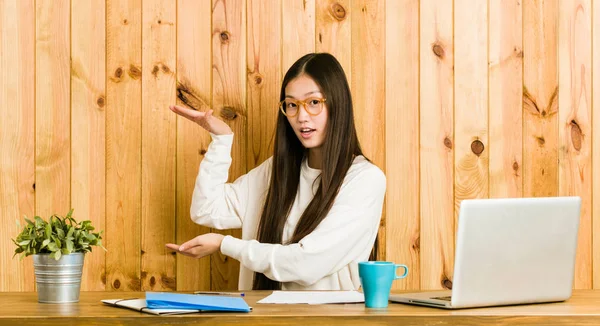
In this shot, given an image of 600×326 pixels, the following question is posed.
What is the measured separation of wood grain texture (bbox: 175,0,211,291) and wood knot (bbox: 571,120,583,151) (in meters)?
1.31

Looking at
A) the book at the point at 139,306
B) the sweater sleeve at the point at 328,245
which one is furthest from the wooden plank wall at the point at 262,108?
the book at the point at 139,306

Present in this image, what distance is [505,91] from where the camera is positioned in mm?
2604

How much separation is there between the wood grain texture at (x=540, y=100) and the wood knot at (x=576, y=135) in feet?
0.21

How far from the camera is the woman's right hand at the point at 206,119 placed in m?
2.38

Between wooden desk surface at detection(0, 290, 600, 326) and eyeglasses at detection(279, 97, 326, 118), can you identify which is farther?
eyeglasses at detection(279, 97, 326, 118)

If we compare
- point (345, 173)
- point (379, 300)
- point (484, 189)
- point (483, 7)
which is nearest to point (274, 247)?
point (345, 173)

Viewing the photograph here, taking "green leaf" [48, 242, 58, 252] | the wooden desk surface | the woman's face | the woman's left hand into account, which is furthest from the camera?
the woman's face

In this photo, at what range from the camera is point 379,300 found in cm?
158

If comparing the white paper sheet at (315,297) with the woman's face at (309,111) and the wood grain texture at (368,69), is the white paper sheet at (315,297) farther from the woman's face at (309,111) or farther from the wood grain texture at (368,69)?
the wood grain texture at (368,69)

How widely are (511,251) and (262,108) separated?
1262 millimetres

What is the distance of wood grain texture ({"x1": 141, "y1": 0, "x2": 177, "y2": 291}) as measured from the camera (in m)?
2.55

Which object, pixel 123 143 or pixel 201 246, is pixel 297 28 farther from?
pixel 201 246

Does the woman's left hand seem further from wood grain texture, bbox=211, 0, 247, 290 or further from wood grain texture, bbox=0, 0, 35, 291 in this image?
wood grain texture, bbox=0, 0, 35, 291

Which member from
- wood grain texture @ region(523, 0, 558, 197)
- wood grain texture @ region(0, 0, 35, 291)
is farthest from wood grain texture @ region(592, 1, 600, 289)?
wood grain texture @ region(0, 0, 35, 291)
